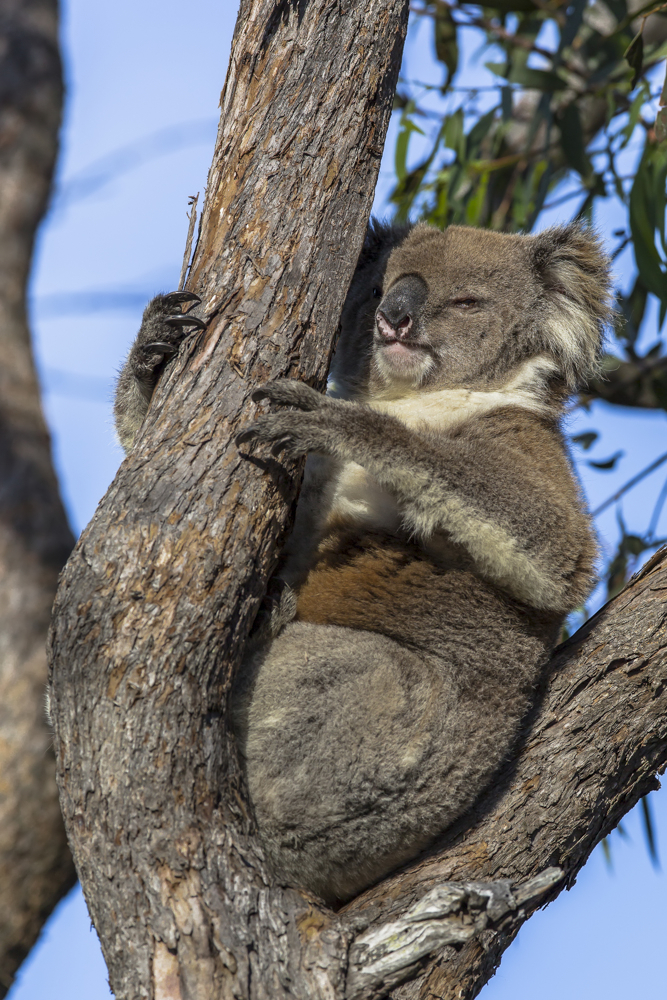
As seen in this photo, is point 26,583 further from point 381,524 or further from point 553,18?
point 553,18

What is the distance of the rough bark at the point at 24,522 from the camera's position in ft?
11.9

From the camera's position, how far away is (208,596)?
191 cm

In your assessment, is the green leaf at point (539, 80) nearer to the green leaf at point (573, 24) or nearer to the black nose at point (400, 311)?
the green leaf at point (573, 24)

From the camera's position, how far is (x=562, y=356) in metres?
2.91

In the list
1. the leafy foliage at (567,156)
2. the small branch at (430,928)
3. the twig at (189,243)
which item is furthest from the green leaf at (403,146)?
the small branch at (430,928)

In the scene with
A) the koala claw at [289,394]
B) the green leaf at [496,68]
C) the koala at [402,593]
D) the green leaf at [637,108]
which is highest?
the green leaf at [496,68]

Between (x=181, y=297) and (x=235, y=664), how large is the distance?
83 centimetres

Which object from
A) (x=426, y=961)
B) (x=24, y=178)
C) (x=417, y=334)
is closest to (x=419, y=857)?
(x=426, y=961)

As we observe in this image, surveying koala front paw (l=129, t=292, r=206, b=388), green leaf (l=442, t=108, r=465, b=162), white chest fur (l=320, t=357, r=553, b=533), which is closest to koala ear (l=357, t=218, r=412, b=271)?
white chest fur (l=320, t=357, r=553, b=533)

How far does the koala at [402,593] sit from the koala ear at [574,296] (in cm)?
13

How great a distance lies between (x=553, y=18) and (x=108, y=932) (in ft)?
15.0

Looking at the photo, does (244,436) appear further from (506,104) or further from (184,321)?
(506,104)

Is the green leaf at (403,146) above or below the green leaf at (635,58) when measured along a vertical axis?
above

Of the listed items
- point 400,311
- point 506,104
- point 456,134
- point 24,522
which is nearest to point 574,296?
point 400,311
